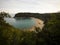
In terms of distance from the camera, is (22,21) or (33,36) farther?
(22,21)

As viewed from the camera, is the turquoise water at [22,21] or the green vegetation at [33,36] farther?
the turquoise water at [22,21]

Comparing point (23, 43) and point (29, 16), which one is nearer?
point (23, 43)

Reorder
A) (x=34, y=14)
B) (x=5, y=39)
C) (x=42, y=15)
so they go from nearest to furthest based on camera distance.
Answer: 1. (x=5, y=39)
2. (x=42, y=15)
3. (x=34, y=14)

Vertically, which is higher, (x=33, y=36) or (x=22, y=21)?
(x=22, y=21)

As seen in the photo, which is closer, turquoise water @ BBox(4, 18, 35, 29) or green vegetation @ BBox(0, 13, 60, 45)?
green vegetation @ BBox(0, 13, 60, 45)

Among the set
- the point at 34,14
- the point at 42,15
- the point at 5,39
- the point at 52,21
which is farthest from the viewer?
the point at 34,14

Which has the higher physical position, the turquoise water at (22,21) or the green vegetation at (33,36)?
the turquoise water at (22,21)

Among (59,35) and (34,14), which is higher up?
(34,14)

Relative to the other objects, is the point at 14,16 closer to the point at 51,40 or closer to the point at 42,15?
the point at 42,15

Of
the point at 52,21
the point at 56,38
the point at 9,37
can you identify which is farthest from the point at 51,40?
the point at 9,37

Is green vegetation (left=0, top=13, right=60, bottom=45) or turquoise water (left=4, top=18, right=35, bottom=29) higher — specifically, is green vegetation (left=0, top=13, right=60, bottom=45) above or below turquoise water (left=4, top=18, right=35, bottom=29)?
below

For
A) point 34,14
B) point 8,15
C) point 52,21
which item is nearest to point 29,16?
point 34,14
